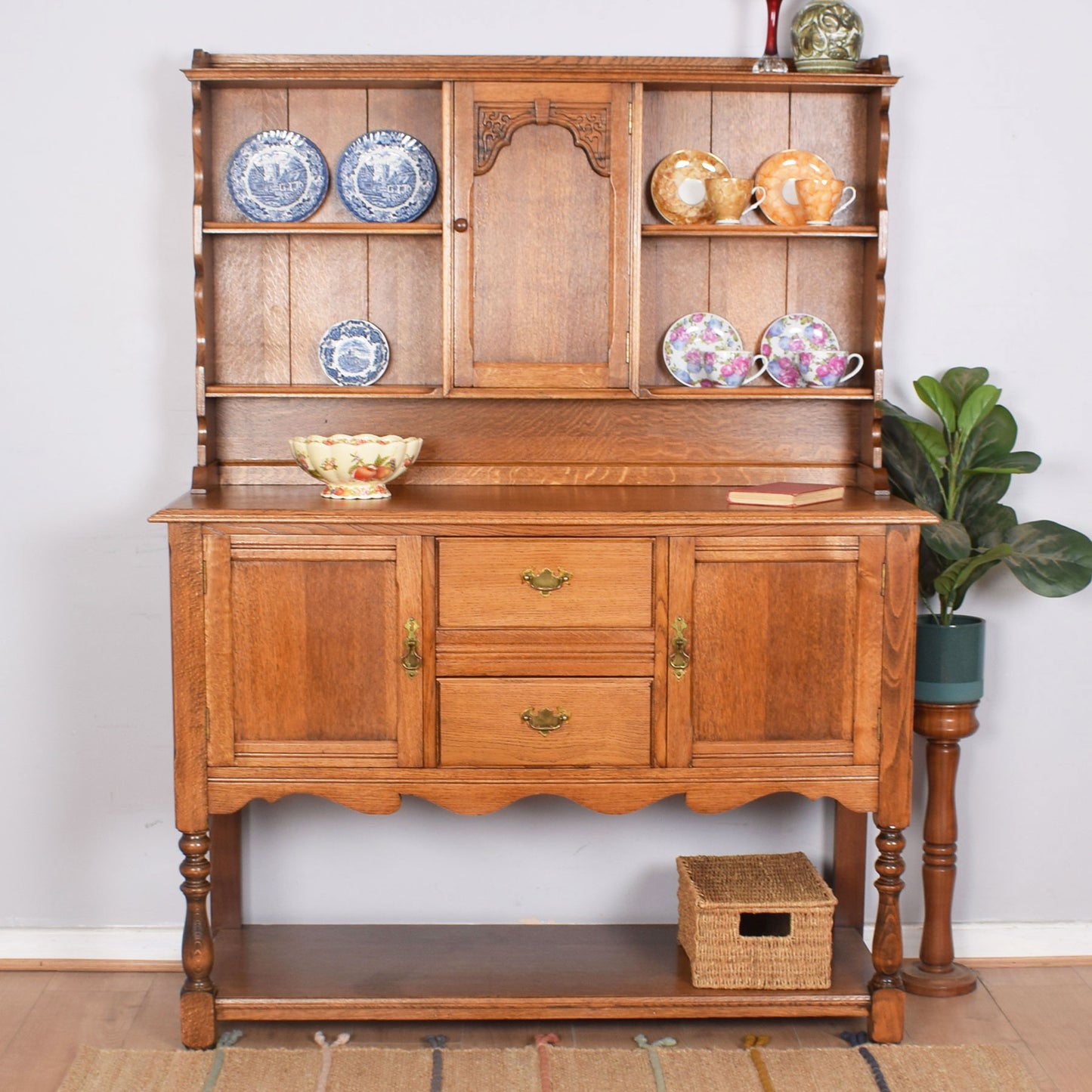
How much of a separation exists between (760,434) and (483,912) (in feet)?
4.10

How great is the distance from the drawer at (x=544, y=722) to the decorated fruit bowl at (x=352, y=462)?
425 millimetres

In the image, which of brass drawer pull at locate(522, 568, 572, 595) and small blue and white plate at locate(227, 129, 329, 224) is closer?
brass drawer pull at locate(522, 568, 572, 595)

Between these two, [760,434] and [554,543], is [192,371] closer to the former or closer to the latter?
[554,543]

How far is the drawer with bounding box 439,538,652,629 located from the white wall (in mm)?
723

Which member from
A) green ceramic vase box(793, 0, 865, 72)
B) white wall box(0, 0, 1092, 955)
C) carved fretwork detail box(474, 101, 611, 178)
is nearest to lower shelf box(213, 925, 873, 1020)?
white wall box(0, 0, 1092, 955)

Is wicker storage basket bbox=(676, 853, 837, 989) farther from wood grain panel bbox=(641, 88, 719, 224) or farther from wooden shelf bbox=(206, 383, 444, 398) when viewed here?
wood grain panel bbox=(641, 88, 719, 224)

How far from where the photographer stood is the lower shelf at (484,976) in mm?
2666

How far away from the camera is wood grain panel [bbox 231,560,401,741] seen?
8.24 ft

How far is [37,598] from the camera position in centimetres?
298

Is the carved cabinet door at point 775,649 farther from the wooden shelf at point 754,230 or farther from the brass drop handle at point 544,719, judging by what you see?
the wooden shelf at point 754,230

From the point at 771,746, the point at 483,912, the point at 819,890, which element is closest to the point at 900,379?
the point at 771,746

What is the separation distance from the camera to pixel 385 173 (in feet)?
9.34

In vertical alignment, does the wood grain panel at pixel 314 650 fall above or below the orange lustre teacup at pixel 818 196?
below

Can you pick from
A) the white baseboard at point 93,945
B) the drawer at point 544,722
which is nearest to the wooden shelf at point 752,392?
the drawer at point 544,722
